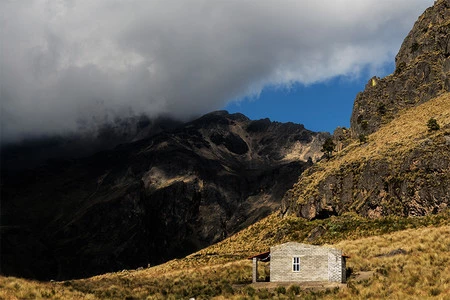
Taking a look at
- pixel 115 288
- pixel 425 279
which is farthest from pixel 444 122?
pixel 115 288

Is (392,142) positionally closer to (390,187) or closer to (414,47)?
(390,187)

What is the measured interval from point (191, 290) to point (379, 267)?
17.8m

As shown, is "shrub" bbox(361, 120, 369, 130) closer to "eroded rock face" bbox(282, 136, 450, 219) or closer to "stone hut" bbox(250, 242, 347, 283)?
Result: "eroded rock face" bbox(282, 136, 450, 219)

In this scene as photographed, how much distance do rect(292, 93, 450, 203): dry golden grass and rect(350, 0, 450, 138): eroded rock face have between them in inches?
169

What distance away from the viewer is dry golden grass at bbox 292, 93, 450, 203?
8875cm

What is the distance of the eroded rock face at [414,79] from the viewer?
375 ft

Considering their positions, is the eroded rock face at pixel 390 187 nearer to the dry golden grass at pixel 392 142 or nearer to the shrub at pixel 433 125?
the dry golden grass at pixel 392 142

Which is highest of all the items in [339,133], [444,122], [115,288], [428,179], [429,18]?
[429,18]

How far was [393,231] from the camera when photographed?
226 feet

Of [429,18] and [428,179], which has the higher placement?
[429,18]

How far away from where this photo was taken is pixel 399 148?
89625mm

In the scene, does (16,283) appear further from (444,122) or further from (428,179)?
(444,122)

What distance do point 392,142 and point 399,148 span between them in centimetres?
528

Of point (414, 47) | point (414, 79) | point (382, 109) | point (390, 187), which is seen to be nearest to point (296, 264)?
point (390, 187)
